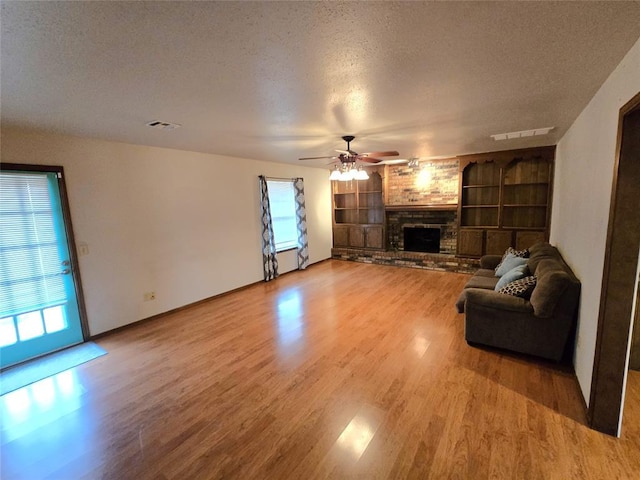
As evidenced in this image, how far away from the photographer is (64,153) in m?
3.15

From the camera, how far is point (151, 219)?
3926 mm

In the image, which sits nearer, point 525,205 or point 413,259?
point 525,205

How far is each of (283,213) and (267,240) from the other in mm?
850

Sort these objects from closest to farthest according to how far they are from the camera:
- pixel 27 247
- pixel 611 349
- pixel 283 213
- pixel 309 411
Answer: pixel 611 349
pixel 309 411
pixel 27 247
pixel 283 213

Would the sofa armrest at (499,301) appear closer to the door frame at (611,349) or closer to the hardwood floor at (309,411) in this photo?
the hardwood floor at (309,411)

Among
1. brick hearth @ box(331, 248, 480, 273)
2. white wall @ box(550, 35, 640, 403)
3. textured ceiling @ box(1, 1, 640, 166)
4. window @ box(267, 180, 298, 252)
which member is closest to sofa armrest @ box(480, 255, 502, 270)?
brick hearth @ box(331, 248, 480, 273)

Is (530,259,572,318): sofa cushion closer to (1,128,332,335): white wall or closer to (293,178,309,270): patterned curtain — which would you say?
(1,128,332,335): white wall

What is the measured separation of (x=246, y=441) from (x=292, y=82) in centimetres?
245

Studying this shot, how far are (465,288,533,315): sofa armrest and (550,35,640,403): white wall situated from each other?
16.2 inches

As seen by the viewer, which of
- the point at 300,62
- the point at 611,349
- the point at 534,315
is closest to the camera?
the point at 300,62

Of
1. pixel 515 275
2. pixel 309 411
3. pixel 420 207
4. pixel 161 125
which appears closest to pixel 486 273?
pixel 515 275

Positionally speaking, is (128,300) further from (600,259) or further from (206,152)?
(600,259)

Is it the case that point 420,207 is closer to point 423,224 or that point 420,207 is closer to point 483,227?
point 423,224

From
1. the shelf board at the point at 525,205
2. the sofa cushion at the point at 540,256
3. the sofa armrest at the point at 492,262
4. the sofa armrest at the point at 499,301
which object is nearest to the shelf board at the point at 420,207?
the shelf board at the point at 525,205
